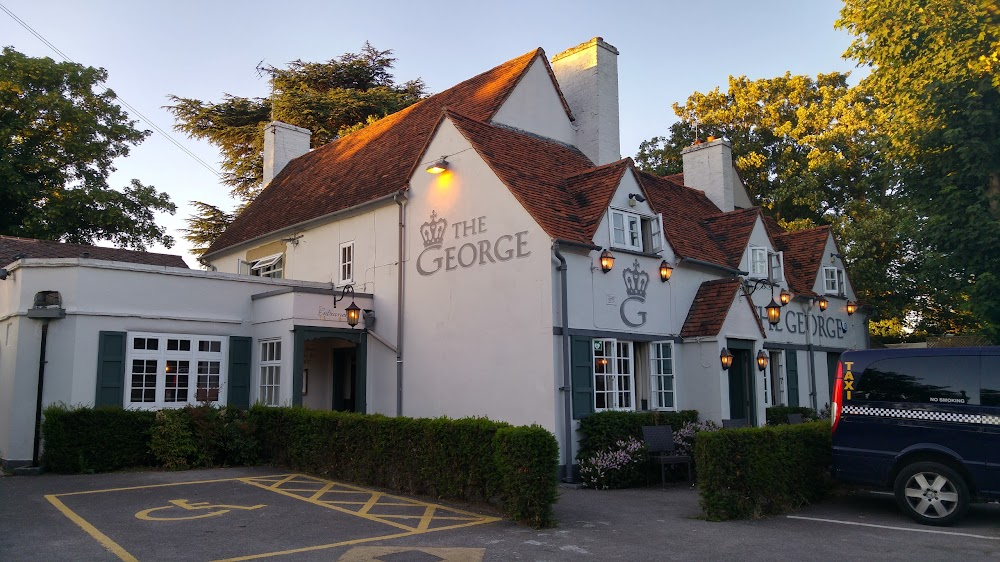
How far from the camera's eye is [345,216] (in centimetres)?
1927

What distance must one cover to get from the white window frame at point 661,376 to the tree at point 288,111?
867 inches

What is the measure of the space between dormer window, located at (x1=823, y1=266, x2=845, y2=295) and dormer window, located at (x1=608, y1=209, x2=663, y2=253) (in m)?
9.02

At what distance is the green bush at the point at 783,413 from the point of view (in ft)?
59.9

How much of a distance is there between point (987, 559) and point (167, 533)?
352 inches

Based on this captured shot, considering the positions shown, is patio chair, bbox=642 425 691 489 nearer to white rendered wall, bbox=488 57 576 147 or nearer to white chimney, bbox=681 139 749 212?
white rendered wall, bbox=488 57 576 147

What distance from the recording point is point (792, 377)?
789 inches

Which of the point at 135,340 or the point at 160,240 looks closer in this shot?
the point at 135,340

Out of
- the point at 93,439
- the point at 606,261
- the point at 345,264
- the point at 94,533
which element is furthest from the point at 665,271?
the point at 93,439

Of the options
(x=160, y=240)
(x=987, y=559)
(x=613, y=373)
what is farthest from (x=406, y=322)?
(x=160, y=240)

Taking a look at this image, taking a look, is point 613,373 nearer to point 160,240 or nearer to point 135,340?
point 135,340

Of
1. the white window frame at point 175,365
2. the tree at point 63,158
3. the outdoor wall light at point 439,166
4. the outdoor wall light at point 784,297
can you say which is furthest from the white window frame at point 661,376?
the tree at point 63,158

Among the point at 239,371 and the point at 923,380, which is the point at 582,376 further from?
the point at 239,371

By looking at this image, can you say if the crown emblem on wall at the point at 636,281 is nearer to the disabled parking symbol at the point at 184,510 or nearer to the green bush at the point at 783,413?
the green bush at the point at 783,413

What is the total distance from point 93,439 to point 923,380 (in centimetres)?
1400
